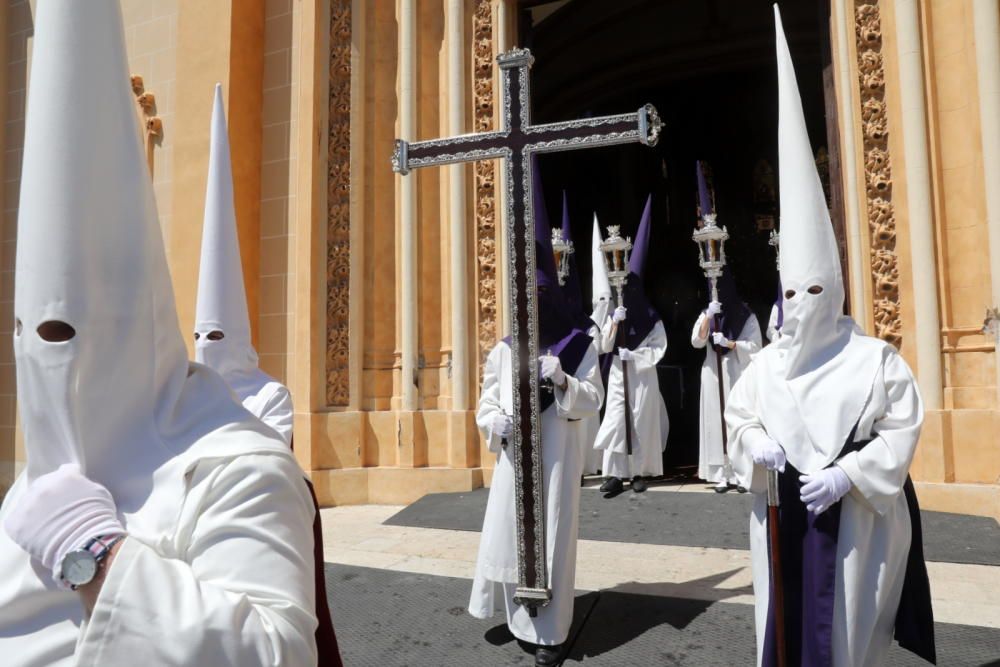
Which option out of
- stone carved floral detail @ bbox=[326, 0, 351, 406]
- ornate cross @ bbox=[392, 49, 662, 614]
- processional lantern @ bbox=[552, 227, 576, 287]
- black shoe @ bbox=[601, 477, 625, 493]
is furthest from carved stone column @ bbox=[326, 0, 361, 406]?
ornate cross @ bbox=[392, 49, 662, 614]

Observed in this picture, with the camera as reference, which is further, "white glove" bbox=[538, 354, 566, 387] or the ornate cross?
"white glove" bbox=[538, 354, 566, 387]

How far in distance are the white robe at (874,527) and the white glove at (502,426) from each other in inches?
56.0

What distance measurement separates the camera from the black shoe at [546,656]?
3516mm

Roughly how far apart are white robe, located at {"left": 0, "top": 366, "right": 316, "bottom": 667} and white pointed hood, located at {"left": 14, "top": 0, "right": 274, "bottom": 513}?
0.09 metres

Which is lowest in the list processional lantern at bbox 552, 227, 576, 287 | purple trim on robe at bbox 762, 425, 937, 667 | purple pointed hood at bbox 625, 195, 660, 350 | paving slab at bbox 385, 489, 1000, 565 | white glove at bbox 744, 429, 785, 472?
paving slab at bbox 385, 489, 1000, 565

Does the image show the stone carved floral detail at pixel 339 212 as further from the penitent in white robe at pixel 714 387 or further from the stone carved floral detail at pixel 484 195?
the penitent in white robe at pixel 714 387

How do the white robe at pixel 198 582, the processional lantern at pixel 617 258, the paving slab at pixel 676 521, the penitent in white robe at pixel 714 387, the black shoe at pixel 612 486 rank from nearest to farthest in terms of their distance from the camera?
the white robe at pixel 198 582 → the paving slab at pixel 676 521 → the black shoe at pixel 612 486 → the penitent in white robe at pixel 714 387 → the processional lantern at pixel 617 258

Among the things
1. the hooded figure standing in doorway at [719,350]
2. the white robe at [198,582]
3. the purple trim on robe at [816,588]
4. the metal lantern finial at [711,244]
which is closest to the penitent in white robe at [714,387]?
the hooded figure standing in doorway at [719,350]

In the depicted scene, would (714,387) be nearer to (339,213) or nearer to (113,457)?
(339,213)

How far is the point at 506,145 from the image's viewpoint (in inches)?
156

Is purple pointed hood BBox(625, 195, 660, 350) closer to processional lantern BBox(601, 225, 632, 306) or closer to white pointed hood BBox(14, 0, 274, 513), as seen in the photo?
processional lantern BBox(601, 225, 632, 306)

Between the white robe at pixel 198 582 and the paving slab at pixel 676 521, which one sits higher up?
the white robe at pixel 198 582

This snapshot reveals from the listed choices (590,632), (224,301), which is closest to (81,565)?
(224,301)

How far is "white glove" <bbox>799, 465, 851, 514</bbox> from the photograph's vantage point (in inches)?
107
